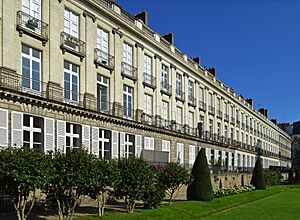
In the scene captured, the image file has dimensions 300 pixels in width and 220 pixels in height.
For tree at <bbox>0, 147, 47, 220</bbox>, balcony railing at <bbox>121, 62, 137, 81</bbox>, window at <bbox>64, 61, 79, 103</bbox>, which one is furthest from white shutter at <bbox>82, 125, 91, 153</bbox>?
tree at <bbox>0, 147, 47, 220</bbox>

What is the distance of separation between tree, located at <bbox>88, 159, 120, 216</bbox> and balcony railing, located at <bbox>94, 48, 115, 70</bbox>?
10972 mm

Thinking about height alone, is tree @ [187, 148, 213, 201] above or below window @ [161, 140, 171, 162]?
below

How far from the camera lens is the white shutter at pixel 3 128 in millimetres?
17781

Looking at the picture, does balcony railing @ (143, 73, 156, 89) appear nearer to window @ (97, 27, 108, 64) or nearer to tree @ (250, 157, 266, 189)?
window @ (97, 27, 108, 64)

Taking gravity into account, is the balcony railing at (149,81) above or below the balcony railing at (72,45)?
below

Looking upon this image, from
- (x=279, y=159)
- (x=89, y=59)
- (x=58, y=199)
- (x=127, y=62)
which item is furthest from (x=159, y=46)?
(x=279, y=159)

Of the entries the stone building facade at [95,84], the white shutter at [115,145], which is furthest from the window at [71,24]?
the white shutter at [115,145]

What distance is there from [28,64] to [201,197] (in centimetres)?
1262

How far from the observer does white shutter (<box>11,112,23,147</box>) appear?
18359 millimetres

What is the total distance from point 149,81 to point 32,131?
14979mm

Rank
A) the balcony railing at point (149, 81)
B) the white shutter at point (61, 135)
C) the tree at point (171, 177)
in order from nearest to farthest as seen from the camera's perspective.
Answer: the white shutter at point (61, 135) < the tree at point (171, 177) < the balcony railing at point (149, 81)

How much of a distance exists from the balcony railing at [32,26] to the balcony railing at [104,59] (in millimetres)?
5001

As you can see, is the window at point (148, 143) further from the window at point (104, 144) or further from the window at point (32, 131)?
the window at point (32, 131)

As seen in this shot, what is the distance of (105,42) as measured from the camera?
27.2 metres
